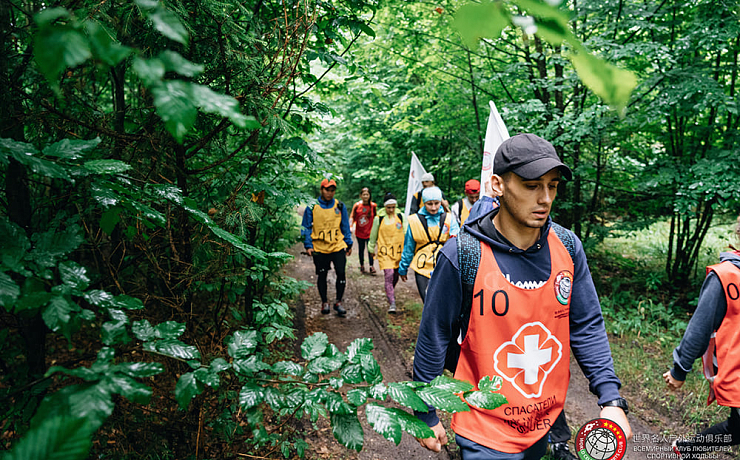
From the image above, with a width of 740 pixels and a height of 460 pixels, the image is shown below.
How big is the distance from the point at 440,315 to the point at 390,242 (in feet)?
15.9

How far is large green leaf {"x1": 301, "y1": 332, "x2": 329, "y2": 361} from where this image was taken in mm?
1277

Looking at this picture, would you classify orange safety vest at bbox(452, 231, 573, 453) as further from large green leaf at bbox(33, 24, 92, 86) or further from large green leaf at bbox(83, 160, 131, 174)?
large green leaf at bbox(33, 24, 92, 86)

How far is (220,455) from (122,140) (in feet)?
7.45

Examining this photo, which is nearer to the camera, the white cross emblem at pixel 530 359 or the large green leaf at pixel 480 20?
the large green leaf at pixel 480 20

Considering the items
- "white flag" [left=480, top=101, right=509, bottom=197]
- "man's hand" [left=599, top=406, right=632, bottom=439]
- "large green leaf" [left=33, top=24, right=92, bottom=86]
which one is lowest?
"man's hand" [left=599, top=406, right=632, bottom=439]

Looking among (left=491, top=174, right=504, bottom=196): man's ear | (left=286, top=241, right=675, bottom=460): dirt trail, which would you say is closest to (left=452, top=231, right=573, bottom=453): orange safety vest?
(left=491, top=174, right=504, bottom=196): man's ear

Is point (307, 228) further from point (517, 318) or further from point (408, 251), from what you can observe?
point (517, 318)

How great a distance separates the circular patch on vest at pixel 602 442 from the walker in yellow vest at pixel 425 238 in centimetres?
359

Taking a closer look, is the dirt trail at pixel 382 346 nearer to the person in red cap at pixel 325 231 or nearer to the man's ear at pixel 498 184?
the person in red cap at pixel 325 231

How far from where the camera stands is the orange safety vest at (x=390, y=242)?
22.0 ft

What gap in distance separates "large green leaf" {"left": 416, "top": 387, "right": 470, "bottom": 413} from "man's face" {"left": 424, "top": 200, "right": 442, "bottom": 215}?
14.2ft

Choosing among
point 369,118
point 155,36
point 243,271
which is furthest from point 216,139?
point 369,118

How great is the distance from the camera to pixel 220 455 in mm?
2672

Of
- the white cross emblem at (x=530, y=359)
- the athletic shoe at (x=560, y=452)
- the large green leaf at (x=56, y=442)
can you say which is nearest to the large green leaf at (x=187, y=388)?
the large green leaf at (x=56, y=442)
